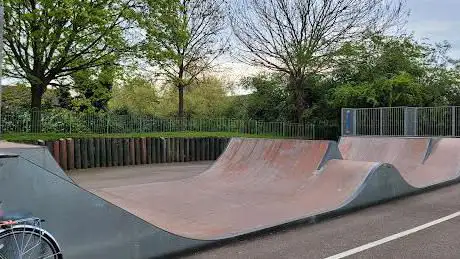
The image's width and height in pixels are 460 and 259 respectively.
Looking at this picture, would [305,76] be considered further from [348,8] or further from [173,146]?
[173,146]

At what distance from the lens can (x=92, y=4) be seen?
57.6 feet

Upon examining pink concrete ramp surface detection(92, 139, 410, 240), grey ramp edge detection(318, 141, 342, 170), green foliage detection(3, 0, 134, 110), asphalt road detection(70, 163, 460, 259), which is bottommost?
asphalt road detection(70, 163, 460, 259)

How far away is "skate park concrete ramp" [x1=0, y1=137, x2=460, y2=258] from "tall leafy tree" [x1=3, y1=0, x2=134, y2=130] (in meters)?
9.71

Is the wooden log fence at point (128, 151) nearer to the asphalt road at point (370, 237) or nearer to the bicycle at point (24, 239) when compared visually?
the asphalt road at point (370, 237)

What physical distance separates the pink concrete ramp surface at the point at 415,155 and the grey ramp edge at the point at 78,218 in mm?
6399

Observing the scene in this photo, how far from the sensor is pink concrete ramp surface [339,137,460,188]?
31.9ft

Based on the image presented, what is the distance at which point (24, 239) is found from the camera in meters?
3.45

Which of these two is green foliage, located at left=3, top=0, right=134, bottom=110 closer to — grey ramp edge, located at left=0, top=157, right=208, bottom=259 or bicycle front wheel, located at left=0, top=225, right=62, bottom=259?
grey ramp edge, located at left=0, top=157, right=208, bottom=259

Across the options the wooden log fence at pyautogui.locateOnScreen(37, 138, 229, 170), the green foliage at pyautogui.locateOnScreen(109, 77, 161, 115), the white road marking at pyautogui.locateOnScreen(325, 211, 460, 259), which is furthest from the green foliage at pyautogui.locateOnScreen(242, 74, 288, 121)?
the white road marking at pyautogui.locateOnScreen(325, 211, 460, 259)

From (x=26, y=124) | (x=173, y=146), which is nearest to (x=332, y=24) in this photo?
(x=173, y=146)

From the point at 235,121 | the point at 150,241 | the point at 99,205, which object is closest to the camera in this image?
the point at 99,205

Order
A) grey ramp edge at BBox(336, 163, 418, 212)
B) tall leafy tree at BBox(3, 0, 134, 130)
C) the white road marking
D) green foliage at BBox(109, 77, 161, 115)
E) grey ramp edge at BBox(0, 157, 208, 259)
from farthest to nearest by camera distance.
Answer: green foliage at BBox(109, 77, 161, 115)
tall leafy tree at BBox(3, 0, 134, 130)
grey ramp edge at BBox(336, 163, 418, 212)
the white road marking
grey ramp edge at BBox(0, 157, 208, 259)

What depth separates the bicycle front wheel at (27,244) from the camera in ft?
11.0

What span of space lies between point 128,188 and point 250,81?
21.9 meters
